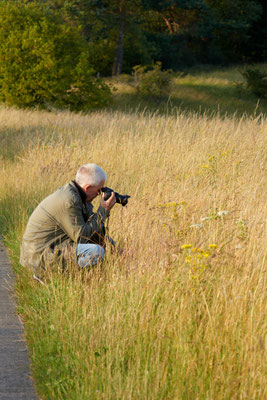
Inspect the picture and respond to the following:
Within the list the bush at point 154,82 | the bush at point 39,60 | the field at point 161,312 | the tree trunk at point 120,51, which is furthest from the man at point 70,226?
the tree trunk at point 120,51

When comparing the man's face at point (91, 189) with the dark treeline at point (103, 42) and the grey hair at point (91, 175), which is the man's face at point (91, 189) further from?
the dark treeline at point (103, 42)

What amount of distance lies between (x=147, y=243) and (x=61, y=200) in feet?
2.80

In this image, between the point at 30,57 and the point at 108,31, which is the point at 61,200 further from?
the point at 108,31

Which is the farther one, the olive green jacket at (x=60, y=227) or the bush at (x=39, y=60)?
the bush at (x=39, y=60)

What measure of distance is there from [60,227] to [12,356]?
142 cm

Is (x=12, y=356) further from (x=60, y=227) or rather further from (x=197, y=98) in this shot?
(x=197, y=98)

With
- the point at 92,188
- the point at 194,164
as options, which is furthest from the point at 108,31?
the point at 92,188

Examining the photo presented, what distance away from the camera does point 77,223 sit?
5004 millimetres

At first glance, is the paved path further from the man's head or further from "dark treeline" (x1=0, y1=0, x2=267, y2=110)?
"dark treeline" (x1=0, y1=0, x2=267, y2=110)

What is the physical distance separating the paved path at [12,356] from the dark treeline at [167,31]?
30113mm

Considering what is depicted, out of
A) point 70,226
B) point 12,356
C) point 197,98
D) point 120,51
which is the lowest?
point 197,98

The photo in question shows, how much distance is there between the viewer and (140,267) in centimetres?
416

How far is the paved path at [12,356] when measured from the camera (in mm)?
3494

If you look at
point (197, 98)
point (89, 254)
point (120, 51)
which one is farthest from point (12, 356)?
point (120, 51)
